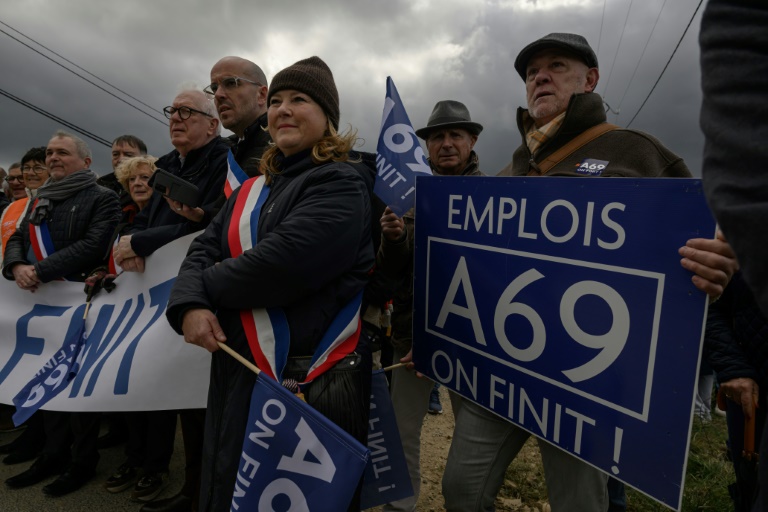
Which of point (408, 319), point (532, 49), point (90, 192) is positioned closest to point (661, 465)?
point (408, 319)

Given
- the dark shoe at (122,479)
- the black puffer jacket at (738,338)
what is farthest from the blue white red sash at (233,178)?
the black puffer jacket at (738,338)

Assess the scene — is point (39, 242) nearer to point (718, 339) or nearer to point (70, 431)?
point (70, 431)

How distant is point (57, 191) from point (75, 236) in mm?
437

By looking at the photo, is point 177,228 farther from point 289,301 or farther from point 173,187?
point 289,301

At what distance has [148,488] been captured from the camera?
9.28 feet

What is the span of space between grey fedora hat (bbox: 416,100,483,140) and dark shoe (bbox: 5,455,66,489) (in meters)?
3.45

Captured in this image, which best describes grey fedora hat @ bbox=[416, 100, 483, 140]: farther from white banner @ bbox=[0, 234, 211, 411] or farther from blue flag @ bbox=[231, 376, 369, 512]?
blue flag @ bbox=[231, 376, 369, 512]

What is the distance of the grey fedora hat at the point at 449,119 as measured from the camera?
308 cm

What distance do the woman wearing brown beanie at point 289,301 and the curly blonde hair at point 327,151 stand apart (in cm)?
1

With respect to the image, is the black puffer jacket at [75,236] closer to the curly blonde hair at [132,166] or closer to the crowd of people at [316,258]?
the curly blonde hair at [132,166]

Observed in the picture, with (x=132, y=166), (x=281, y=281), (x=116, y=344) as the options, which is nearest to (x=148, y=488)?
(x=116, y=344)

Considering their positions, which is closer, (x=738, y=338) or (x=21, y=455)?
(x=738, y=338)

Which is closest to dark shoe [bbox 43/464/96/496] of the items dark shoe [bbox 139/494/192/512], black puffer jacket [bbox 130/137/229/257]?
dark shoe [bbox 139/494/192/512]

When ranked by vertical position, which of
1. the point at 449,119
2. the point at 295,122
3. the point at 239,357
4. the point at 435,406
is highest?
the point at 449,119
